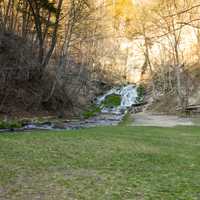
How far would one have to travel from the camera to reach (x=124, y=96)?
50.2 m

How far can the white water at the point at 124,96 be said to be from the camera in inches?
1777

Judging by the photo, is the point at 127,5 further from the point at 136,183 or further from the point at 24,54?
the point at 136,183

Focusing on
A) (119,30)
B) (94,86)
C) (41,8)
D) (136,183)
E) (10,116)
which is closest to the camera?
(136,183)

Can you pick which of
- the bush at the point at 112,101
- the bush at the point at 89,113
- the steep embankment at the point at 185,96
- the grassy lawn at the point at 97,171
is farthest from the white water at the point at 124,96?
the grassy lawn at the point at 97,171

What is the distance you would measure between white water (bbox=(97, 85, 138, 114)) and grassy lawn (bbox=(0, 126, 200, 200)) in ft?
108

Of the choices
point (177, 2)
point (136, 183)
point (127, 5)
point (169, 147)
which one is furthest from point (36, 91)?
point (127, 5)

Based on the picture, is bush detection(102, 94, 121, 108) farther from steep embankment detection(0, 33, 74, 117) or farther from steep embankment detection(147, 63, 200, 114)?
steep embankment detection(0, 33, 74, 117)

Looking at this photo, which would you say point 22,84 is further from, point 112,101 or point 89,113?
point 112,101

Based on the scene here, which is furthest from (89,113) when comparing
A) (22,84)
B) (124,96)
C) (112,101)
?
(124,96)

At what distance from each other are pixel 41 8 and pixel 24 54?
448 cm

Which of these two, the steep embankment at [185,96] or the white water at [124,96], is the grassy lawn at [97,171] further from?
the white water at [124,96]

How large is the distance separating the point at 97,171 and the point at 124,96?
43.0 metres

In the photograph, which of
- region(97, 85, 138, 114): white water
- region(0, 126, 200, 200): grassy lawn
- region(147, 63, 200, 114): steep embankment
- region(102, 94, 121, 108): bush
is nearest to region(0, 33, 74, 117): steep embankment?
region(147, 63, 200, 114): steep embankment

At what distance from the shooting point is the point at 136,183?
21.0ft
